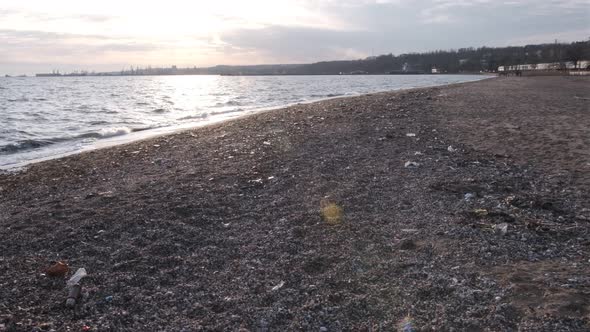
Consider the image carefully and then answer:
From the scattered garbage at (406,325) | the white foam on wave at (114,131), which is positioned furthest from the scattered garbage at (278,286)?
the white foam on wave at (114,131)

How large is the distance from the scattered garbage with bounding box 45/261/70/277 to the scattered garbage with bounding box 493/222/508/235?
4.57 metres

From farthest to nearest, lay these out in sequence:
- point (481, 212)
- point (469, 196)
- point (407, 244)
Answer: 1. point (469, 196)
2. point (481, 212)
3. point (407, 244)

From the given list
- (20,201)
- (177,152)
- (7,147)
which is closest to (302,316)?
(20,201)

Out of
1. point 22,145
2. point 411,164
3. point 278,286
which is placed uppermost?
→ point 411,164

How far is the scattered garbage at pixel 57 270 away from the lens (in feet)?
15.1

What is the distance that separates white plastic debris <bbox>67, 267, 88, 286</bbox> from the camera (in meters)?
4.38

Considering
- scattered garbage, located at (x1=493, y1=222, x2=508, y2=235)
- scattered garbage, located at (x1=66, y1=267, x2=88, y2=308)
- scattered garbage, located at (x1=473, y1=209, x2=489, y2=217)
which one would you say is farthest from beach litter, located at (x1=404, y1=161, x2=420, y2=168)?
scattered garbage, located at (x1=66, y1=267, x2=88, y2=308)

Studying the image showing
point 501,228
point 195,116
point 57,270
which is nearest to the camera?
point 57,270

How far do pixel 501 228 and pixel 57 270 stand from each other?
4.70m

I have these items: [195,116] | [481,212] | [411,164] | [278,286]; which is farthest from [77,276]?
[195,116]

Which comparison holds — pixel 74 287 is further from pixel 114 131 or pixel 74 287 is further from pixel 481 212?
pixel 114 131

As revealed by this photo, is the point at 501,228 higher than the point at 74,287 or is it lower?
higher

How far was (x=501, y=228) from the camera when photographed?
16.9ft

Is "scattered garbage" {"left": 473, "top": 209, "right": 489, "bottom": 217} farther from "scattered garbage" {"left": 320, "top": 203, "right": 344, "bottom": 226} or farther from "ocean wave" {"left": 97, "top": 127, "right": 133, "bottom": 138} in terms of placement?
"ocean wave" {"left": 97, "top": 127, "right": 133, "bottom": 138}
